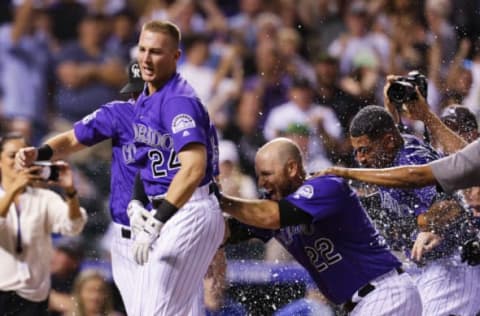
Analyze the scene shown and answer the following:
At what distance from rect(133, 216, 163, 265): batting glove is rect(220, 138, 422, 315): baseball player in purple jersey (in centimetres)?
59

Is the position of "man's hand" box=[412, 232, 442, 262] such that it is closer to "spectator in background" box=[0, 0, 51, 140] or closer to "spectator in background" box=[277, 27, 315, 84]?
"spectator in background" box=[277, 27, 315, 84]

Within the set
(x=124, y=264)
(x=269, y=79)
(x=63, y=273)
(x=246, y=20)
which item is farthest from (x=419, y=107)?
(x=246, y=20)

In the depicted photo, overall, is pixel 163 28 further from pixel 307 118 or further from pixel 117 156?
pixel 307 118

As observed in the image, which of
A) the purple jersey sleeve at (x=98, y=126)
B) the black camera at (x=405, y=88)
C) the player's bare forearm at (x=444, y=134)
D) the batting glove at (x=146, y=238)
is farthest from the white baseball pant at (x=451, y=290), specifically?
the batting glove at (x=146, y=238)

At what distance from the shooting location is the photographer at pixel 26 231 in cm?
836

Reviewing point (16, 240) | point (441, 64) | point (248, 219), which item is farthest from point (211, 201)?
point (441, 64)

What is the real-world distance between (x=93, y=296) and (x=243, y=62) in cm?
366

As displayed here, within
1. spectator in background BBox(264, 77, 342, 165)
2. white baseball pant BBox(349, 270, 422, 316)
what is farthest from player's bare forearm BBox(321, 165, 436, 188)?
spectator in background BBox(264, 77, 342, 165)

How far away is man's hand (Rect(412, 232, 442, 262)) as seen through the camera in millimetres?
7422

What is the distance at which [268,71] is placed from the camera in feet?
37.9

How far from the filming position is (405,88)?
24.2 feet

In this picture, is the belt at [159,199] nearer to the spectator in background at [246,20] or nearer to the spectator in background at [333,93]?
the spectator in background at [333,93]

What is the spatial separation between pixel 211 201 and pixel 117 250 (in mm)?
1138

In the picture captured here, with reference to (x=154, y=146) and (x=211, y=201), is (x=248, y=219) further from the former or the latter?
(x=154, y=146)
